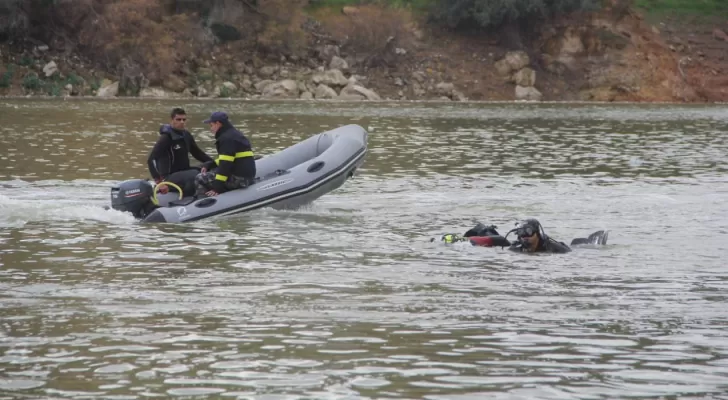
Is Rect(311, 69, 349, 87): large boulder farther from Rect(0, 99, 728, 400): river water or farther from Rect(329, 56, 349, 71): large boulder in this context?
Rect(0, 99, 728, 400): river water

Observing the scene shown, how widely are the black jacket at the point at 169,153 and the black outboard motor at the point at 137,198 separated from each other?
0.87ft

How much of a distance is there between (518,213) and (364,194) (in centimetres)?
293

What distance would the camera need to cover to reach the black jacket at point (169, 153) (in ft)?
51.5

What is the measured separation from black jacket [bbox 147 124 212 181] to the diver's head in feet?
15.4

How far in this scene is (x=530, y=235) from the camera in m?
13.0

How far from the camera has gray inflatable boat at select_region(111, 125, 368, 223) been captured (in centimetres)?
1541

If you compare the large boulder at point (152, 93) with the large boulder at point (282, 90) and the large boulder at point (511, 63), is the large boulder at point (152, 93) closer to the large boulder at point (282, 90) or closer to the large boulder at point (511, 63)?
the large boulder at point (282, 90)

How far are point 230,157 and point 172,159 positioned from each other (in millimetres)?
827

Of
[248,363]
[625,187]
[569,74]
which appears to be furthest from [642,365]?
[569,74]

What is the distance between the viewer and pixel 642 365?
823 cm

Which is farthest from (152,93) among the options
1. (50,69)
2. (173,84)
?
(50,69)

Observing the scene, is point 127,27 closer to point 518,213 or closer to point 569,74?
point 569,74

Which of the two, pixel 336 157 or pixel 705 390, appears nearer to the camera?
pixel 705 390

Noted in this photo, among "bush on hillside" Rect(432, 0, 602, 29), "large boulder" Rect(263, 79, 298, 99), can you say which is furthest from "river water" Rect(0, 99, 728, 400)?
"bush on hillside" Rect(432, 0, 602, 29)
